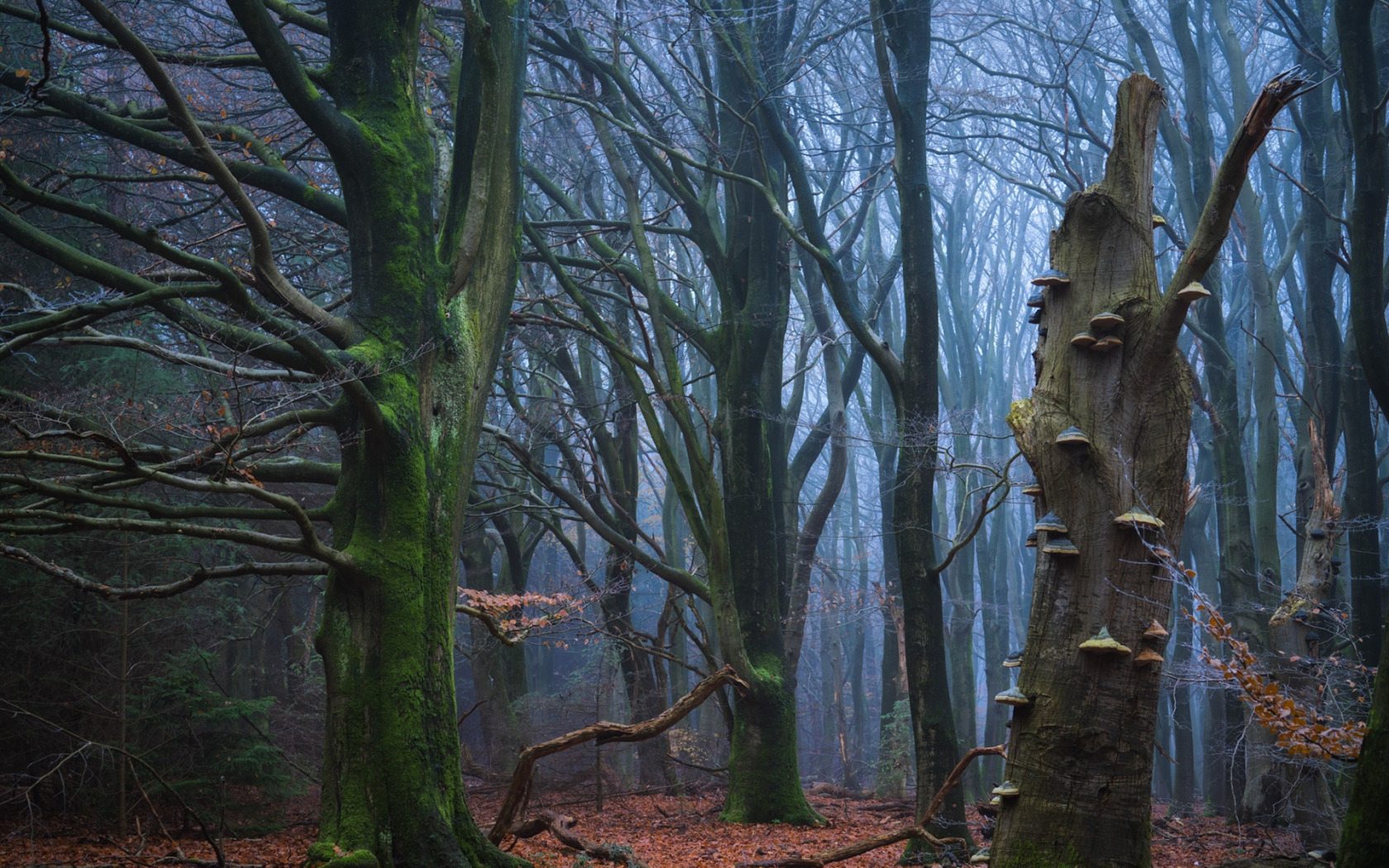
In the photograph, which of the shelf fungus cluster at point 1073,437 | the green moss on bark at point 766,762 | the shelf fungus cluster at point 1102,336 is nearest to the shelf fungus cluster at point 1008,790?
the shelf fungus cluster at point 1073,437

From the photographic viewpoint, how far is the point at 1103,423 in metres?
4.09

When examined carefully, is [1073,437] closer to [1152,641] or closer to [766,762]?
[1152,641]

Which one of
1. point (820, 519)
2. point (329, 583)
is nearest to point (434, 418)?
point (329, 583)

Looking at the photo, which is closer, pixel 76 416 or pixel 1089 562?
pixel 1089 562

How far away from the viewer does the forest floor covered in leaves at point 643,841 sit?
726 cm

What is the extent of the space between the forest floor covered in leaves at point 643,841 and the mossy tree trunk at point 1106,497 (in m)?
3.43

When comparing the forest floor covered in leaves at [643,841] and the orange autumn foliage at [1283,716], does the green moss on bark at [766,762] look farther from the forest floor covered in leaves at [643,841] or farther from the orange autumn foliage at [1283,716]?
the orange autumn foliage at [1283,716]

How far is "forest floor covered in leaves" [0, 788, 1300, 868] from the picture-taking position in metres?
7.26

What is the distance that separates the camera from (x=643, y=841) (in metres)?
9.09

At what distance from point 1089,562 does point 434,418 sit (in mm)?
4773

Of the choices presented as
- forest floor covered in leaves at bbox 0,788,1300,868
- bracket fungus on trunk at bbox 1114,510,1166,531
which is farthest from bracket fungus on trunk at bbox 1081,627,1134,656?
forest floor covered in leaves at bbox 0,788,1300,868

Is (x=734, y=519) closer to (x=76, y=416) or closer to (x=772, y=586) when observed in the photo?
(x=772, y=586)

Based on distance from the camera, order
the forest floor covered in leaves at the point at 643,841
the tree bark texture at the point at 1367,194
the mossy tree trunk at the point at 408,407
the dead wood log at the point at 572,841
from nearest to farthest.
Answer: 1. the mossy tree trunk at the point at 408,407
2. the dead wood log at the point at 572,841
3. the forest floor covered in leaves at the point at 643,841
4. the tree bark texture at the point at 1367,194

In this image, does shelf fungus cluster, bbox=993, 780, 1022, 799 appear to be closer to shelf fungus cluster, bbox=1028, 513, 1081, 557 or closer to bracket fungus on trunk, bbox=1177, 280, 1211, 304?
shelf fungus cluster, bbox=1028, 513, 1081, 557
